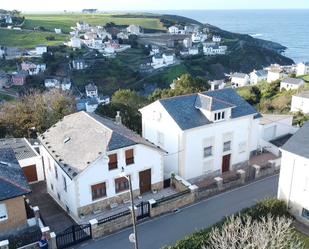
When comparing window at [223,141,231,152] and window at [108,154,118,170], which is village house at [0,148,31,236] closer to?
window at [108,154,118,170]

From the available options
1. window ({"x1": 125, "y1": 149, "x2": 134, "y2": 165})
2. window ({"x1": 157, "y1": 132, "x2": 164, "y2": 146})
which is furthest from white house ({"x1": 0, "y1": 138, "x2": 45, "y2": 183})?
window ({"x1": 157, "y1": 132, "x2": 164, "y2": 146})

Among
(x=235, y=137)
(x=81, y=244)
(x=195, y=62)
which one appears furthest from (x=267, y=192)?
(x=195, y=62)

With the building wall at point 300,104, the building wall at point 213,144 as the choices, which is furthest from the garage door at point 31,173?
the building wall at point 300,104

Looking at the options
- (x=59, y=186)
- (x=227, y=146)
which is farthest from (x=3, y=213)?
(x=227, y=146)

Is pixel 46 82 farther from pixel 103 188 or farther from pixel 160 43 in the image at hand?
pixel 103 188

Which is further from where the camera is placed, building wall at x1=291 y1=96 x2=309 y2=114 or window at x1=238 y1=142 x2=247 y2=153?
building wall at x1=291 y1=96 x2=309 y2=114

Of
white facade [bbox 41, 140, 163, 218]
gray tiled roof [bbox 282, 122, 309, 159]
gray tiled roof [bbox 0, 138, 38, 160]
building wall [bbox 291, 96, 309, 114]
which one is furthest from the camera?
building wall [bbox 291, 96, 309, 114]
